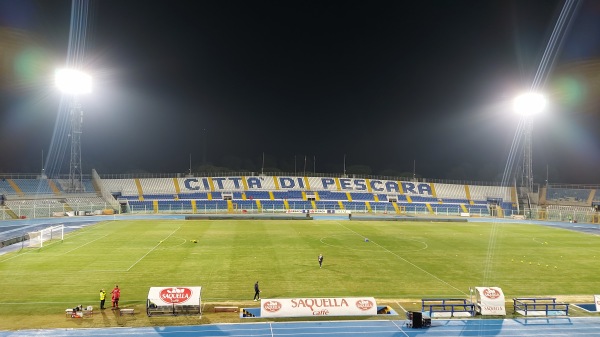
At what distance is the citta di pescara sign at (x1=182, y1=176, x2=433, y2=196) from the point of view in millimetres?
78188

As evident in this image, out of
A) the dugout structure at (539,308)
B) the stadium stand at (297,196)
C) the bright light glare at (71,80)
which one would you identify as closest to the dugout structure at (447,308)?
the dugout structure at (539,308)

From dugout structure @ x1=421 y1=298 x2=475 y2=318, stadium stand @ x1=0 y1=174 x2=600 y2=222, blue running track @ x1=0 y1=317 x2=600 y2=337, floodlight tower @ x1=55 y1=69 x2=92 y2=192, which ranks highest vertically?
floodlight tower @ x1=55 y1=69 x2=92 y2=192

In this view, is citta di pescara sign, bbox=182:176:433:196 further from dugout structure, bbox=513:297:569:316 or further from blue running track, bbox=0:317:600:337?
blue running track, bbox=0:317:600:337

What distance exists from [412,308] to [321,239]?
69.7 ft

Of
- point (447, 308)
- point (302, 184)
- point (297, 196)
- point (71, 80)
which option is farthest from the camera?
point (302, 184)

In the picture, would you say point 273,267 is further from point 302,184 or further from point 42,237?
point 302,184

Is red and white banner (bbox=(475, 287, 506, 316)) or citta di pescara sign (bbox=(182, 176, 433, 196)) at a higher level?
citta di pescara sign (bbox=(182, 176, 433, 196))

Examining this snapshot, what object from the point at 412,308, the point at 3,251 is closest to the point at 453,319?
the point at 412,308

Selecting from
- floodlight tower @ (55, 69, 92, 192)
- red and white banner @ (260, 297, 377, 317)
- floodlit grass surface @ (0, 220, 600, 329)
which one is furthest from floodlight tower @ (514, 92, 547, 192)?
floodlight tower @ (55, 69, 92, 192)

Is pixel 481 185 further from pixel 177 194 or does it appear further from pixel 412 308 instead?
pixel 412 308

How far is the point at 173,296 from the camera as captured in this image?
1859 cm

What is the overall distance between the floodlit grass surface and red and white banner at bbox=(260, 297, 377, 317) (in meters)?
1.71

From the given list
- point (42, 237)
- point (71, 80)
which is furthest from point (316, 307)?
point (71, 80)

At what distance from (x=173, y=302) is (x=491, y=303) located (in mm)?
14193
